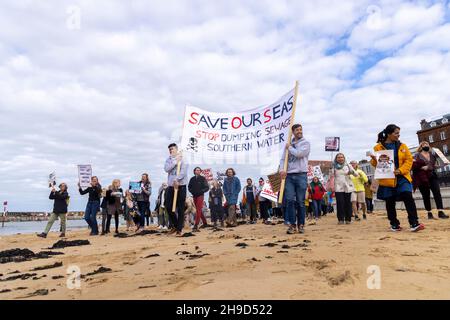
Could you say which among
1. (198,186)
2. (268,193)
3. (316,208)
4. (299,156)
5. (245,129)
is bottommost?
(316,208)

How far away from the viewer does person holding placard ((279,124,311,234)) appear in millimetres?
6678

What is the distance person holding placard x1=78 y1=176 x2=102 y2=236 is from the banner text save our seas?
459 centimetres

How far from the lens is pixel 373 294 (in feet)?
7.34

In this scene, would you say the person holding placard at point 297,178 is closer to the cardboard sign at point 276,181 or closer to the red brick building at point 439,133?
the cardboard sign at point 276,181

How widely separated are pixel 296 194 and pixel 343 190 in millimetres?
3028

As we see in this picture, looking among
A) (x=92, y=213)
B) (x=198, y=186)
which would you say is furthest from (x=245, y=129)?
(x=92, y=213)

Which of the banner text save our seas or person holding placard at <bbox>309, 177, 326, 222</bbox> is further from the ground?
the banner text save our seas

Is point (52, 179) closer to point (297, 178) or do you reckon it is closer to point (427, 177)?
point (297, 178)

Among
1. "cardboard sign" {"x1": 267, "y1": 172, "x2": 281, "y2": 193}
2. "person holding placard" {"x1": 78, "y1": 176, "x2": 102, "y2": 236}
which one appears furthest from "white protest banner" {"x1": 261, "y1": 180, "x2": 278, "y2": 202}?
"person holding placard" {"x1": 78, "y1": 176, "x2": 102, "y2": 236}

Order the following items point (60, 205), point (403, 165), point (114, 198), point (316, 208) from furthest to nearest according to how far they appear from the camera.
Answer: point (316, 208) → point (114, 198) → point (60, 205) → point (403, 165)

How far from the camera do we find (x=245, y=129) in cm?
840

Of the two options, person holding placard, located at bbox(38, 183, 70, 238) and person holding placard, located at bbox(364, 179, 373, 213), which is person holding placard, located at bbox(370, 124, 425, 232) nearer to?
person holding placard, located at bbox(364, 179, 373, 213)

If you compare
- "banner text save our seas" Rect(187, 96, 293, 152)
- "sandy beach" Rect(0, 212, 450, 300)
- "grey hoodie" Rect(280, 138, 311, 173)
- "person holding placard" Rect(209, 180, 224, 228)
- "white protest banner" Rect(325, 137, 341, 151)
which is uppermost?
"white protest banner" Rect(325, 137, 341, 151)
